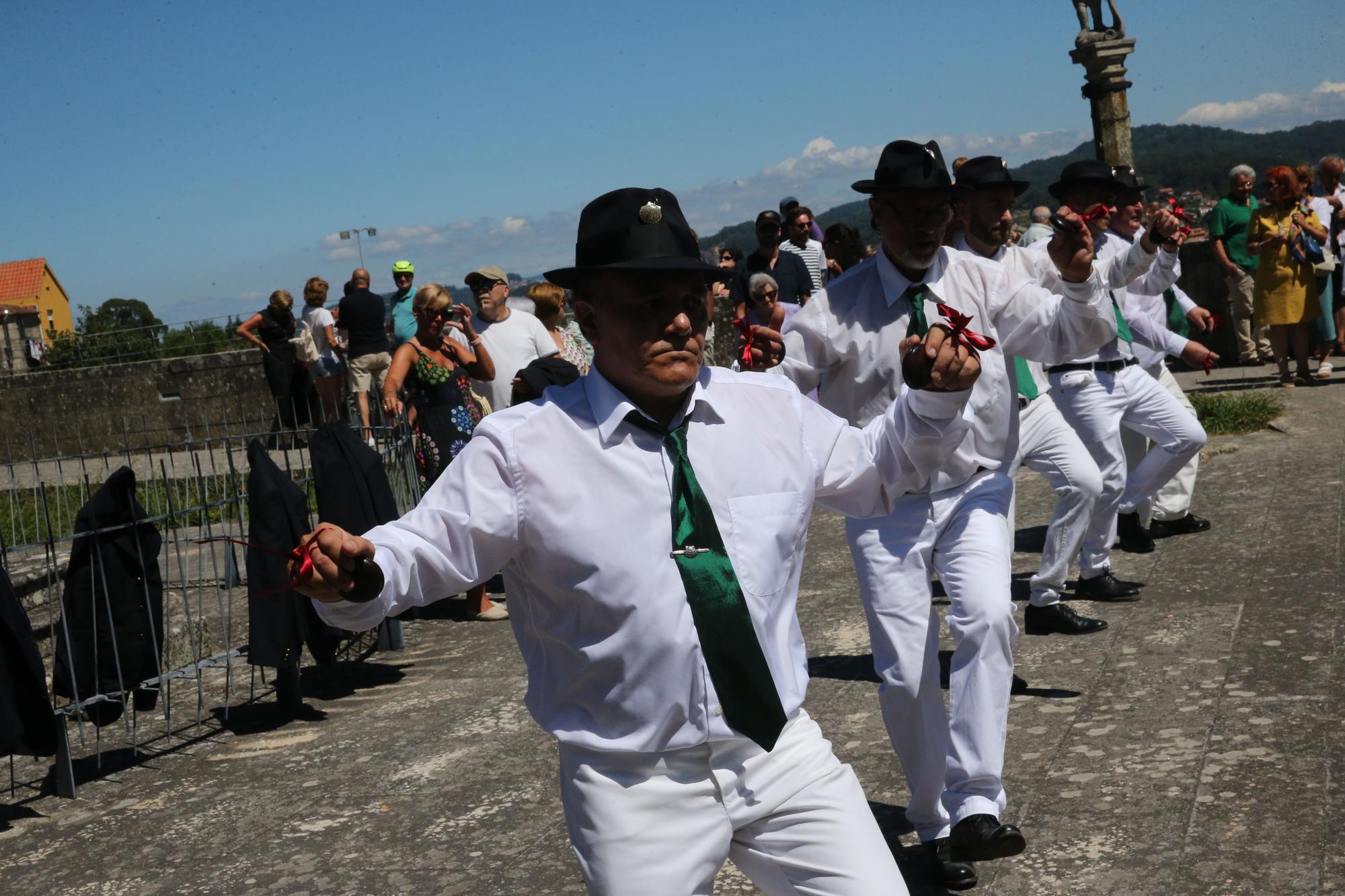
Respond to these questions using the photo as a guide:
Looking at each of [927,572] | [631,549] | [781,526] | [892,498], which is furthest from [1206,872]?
[631,549]

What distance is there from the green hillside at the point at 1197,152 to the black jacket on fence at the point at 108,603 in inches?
1193

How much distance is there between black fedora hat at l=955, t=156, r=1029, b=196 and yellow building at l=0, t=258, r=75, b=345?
118037 millimetres

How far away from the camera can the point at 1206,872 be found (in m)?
4.04

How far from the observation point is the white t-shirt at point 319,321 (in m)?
15.8

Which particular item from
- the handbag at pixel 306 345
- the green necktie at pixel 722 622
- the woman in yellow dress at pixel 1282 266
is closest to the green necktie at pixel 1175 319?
the woman in yellow dress at pixel 1282 266

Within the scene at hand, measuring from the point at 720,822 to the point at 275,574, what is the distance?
13.7ft

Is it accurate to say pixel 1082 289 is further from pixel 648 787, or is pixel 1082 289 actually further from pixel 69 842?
pixel 69 842

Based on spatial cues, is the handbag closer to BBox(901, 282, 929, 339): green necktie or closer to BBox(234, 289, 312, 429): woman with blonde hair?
BBox(234, 289, 312, 429): woman with blonde hair

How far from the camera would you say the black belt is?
7.70 meters

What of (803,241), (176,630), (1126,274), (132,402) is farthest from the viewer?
(132,402)

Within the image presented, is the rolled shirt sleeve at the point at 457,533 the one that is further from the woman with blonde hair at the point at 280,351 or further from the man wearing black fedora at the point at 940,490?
the woman with blonde hair at the point at 280,351

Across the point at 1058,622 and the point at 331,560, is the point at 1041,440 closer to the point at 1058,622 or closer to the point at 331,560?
the point at 1058,622

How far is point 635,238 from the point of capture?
2889mm

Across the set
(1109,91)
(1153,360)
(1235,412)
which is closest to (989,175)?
(1153,360)
